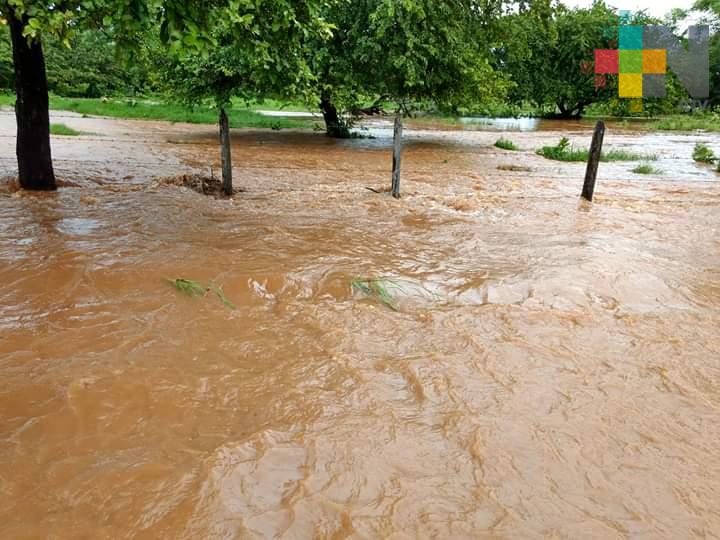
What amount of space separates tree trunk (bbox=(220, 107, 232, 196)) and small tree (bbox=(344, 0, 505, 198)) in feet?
18.7

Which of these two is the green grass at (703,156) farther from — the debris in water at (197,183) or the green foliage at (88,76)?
the green foliage at (88,76)

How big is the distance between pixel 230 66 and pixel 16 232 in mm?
9967

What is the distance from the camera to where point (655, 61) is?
33.4m

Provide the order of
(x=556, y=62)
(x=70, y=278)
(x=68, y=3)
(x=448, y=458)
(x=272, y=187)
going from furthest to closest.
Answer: (x=556, y=62), (x=272, y=187), (x=70, y=278), (x=68, y=3), (x=448, y=458)

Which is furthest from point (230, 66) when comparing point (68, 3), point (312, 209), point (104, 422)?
point (104, 422)

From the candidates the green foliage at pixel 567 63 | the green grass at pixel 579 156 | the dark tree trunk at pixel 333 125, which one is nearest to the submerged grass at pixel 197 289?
the green grass at pixel 579 156

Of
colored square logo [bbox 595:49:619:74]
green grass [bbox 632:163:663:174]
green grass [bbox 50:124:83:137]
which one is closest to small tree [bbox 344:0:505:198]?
green grass [bbox 632:163:663:174]

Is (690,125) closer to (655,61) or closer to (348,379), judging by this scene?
(655,61)

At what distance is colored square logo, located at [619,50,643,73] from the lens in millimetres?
33706

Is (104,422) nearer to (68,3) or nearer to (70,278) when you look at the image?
(70,278)

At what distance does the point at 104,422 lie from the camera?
10.2 feet

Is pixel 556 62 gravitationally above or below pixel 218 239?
above

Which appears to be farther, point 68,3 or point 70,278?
point 70,278

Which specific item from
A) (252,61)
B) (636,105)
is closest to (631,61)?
(636,105)
